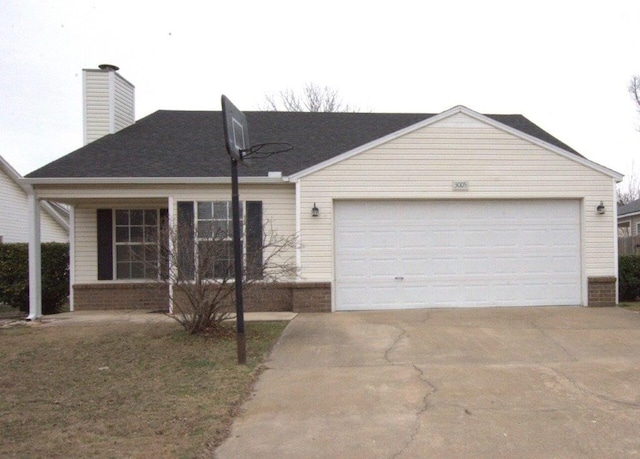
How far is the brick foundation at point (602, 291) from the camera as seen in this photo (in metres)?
12.1

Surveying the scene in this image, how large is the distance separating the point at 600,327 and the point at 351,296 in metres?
4.82

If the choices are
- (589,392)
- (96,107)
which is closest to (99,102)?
(96,107)

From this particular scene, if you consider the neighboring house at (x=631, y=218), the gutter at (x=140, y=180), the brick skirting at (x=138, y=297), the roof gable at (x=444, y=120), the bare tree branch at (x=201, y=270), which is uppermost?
the roof gable at (x=444, y=120)

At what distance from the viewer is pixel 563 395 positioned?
20.0ft

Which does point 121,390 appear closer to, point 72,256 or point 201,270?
point 201,270

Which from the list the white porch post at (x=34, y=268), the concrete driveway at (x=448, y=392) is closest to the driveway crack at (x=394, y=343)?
the concrete driveway at (x=448, y=392)

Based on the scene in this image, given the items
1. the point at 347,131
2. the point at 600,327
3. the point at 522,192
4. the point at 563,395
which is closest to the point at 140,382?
the point at 563,395

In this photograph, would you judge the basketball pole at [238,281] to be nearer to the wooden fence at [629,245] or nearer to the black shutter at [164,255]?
the black shutter at [164,255]

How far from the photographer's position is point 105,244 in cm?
1346

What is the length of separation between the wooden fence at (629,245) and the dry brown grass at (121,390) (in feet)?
48.2

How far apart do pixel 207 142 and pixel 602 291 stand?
10055 mm

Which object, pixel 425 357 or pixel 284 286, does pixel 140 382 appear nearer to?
pixel 425 357

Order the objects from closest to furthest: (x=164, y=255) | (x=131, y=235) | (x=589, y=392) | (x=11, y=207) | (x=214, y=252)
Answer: (x=589, y=392), (x=214, y=252), (x=164, y=255), (x=131, y=235), (x=11, y=207)

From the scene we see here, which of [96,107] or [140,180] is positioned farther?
[96,107]
